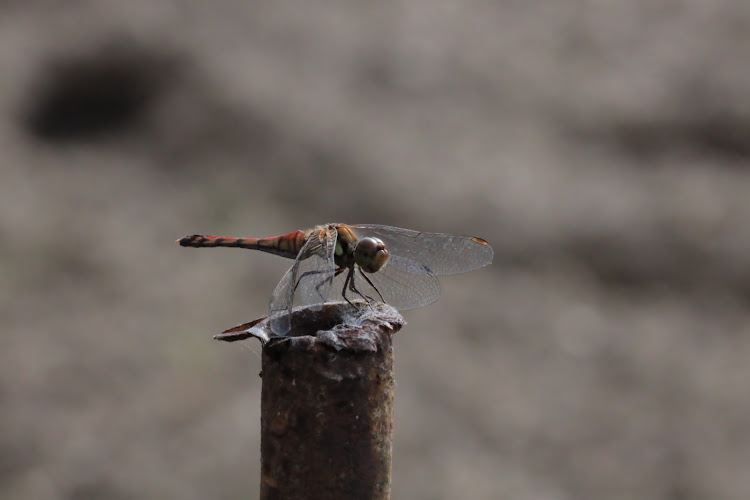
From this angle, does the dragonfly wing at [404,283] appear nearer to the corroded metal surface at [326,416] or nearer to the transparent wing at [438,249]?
the transparent wing at [438,249]

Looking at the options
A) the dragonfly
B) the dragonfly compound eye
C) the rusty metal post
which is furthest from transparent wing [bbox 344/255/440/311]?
the rusty metal post

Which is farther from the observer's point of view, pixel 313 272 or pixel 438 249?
pixel 438 249

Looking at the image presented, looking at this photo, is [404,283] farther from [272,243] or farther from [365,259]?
[272,243]

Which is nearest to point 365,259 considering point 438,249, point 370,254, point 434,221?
point 370,254

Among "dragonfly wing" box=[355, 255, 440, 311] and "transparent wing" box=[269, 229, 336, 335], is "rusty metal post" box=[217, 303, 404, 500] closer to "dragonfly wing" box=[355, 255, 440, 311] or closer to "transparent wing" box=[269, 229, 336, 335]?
"transparent wing" box=[269, 229, 336, 335]

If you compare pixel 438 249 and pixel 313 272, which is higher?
pixel 438 249

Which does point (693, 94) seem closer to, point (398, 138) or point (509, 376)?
point (398, 138)
